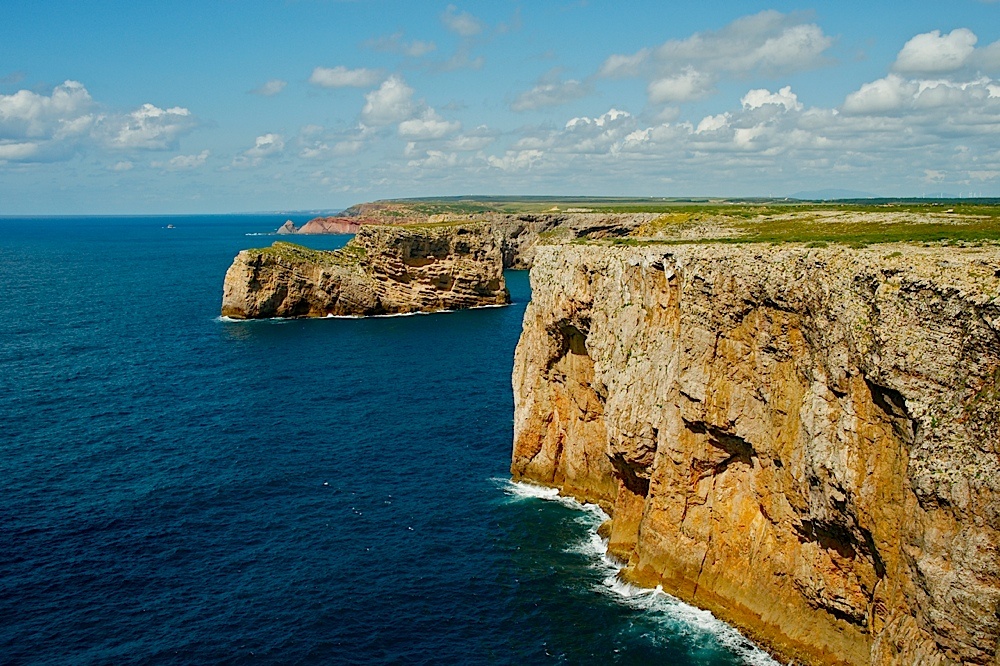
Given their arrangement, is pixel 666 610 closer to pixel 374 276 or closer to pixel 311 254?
pixel 374 276

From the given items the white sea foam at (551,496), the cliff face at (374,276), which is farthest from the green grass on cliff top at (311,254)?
the white sea foam at (551,496)

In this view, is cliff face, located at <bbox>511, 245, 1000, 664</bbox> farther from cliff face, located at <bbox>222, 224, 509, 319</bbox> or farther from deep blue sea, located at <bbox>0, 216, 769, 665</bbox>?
cliff face, located at <bbox>222, 224, 509, 319</bbox>

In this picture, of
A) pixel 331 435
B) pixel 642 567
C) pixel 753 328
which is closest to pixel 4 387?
pixel 331 435

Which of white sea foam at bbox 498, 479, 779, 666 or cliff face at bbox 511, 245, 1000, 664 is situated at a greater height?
cliff face at bbox 511, 245, 1000, 664

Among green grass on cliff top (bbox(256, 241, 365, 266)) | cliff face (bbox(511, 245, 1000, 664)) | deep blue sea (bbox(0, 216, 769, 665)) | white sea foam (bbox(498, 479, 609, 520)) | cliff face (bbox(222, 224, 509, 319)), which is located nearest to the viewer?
cliff face (bbox(511, 245, 1000, 664))

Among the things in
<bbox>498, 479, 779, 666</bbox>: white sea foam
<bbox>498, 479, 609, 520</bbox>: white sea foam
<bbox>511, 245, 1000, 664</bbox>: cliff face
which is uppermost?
<bbox>511, 245, 1000, 664</bbox>: cliff face

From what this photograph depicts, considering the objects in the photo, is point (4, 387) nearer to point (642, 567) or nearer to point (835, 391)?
point (642, 567)

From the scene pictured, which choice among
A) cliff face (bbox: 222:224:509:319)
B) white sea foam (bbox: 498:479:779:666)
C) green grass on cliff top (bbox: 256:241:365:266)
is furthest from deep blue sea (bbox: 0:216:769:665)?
green grass on cliff top (bbox: 256:241:365:266)

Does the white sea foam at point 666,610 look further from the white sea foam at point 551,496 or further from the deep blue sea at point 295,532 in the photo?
the white sea foam at point 551,496
